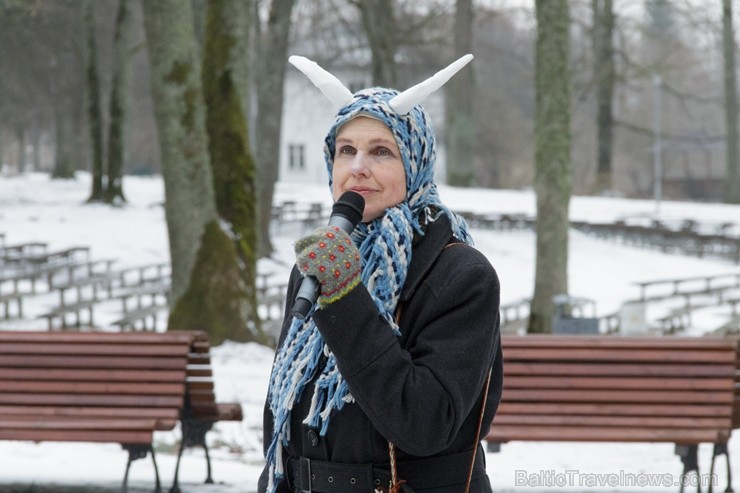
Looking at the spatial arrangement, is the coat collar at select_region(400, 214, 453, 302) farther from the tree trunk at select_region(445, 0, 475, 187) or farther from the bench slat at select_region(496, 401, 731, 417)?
the tree trunk at select_region(445, 0, 475, 187)

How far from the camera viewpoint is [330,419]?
2.70 metres

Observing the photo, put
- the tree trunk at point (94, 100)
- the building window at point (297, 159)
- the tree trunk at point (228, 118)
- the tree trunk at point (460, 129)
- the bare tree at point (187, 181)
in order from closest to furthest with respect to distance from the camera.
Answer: the bare tree at point (187, 181) → the tree trunk at point (228, 118) → the tree trunk at point (94, 100) → the tree trunk at point (460, 129) → the building window at point (297, 159)

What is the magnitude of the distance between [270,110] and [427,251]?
21974 mm

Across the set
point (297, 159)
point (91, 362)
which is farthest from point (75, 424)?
point (297, 159)

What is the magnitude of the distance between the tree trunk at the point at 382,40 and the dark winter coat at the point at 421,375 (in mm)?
24005

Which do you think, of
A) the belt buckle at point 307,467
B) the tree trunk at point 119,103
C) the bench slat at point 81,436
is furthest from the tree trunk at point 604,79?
the belt buckle at point 307,467

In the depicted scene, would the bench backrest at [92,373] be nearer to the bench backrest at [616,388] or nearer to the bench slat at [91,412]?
the bench slat at [91,412]

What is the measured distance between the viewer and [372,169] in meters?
2.72

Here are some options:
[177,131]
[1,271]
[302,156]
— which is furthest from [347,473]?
[302,156]

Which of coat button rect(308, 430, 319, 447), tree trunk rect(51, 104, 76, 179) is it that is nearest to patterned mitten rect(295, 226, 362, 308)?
coat button rect(308, 430, 319, 447)

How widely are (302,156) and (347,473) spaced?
6595 cm

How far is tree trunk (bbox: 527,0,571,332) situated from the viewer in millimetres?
12633

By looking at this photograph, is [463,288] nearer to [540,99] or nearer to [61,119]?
[540,99]

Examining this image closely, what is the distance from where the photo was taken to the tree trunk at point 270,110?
23047mm
